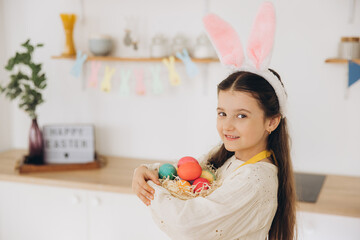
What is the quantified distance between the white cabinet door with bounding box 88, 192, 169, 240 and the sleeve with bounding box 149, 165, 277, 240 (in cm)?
93

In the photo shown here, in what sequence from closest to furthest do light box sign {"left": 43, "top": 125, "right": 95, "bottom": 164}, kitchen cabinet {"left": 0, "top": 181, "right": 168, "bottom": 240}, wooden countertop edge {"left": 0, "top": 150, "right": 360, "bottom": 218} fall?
wooden countertop edge {"left": 0, "top": 150, "right": 360, "bottom": 218} → kitchen cabinet {"left": 0, "top": 181, "right": 168, "bottom": 240} → light box sign {"left": 43, "top": 125, "right": 95, "bottom": 164}

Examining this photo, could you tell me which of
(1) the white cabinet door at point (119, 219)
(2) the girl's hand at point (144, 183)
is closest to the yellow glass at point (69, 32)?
(1) the white cabinet door at point (119, 219)

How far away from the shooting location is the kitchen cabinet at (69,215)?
2012 millimetres

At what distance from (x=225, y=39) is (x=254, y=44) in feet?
0.32

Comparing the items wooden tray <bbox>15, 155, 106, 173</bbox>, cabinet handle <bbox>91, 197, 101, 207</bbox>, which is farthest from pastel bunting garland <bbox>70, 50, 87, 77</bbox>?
cabinet handle <bbox>91, 197, 101, 207</bbox>

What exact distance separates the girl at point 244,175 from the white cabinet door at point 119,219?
0.84 metres

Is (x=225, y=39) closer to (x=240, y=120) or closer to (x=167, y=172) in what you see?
→ (x=240, y=120)

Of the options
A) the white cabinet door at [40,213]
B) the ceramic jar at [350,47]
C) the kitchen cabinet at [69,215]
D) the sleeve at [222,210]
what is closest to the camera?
the sleeve at [222,210]

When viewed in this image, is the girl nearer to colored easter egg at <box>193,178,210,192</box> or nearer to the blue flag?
colored easter egg at <box>193,178,210,192</box>

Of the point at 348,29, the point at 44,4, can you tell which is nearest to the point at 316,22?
the point at 348,29

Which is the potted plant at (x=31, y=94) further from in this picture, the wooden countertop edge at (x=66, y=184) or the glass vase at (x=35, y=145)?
the wooden countertop edge at (x=66, y=184)

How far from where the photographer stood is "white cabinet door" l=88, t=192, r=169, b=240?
78.2 inches

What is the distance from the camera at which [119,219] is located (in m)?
2.04

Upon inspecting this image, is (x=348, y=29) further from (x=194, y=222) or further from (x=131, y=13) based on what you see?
(x=194, y=222)
